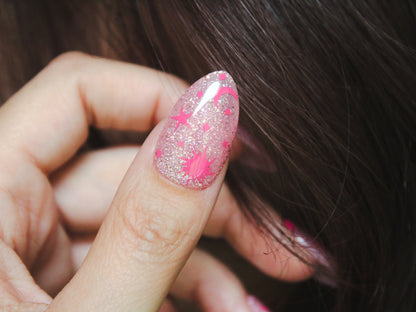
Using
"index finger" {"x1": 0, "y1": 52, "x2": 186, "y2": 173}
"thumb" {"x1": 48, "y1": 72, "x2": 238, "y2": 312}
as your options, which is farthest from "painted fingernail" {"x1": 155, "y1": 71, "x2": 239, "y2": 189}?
"index finger" {"x1": 0, "y1": 52, "x2": 186, "y2": 173}

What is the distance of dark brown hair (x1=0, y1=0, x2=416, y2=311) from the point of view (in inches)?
20.9

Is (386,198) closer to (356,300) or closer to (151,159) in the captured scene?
(356,300)

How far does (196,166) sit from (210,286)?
0.41 metres

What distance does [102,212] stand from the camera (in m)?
0.76

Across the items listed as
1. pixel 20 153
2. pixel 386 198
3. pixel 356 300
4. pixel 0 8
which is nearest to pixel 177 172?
pixel 20 153

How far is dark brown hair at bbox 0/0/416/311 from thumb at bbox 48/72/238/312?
90mm

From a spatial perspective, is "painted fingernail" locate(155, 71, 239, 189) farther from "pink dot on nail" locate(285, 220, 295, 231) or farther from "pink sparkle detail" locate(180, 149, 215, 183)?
"pink dot on nail" locate(285, 220, 295, 231)

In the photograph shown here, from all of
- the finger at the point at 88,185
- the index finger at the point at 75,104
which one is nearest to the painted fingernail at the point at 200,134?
the index finger at the point at 75,104

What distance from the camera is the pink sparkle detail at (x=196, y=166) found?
0.47 meters

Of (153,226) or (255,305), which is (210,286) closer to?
(255,305)

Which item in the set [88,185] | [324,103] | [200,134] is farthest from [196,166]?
[88,185]

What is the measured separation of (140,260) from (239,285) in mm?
386

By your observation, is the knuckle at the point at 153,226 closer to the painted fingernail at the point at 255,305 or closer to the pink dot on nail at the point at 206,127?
the pink dot on nail at the point at 206,127

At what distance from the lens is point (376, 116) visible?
602 mm
